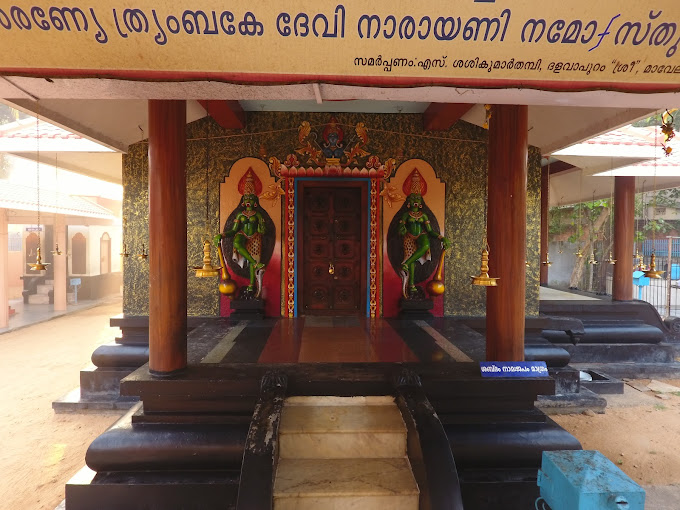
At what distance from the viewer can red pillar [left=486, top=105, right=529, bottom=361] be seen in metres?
3.68

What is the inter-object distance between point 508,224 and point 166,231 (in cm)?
315

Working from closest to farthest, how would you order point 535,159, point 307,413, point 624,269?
point 307,413, point 535,159, point 624,269

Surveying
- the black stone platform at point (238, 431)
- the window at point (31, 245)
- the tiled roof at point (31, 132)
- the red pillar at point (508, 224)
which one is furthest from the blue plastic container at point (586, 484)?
the window at point (31, 245)

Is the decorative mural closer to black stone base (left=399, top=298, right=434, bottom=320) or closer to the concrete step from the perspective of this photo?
black stone base (left=399, top=298, right=434, bottom=320)

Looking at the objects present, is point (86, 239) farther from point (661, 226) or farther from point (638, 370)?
point (661, 226)

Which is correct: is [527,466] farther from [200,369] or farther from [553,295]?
[553,295]

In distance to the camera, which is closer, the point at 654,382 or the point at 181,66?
the point at 181,66

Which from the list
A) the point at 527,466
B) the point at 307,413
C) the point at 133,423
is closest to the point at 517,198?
the point at 527,466

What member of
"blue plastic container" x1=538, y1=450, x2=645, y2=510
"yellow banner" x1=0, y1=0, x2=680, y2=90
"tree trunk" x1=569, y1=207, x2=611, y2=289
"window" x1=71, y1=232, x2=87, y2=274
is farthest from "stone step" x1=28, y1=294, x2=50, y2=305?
"tree trunk" x1=569, y1=207, x2=611, y2=289

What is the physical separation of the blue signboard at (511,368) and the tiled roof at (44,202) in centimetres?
1251

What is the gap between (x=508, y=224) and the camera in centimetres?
371

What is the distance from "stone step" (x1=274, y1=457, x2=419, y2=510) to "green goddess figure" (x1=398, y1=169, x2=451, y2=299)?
3.78 meters

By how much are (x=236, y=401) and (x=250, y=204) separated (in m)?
3.58

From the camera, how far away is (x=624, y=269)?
27.9 ft
